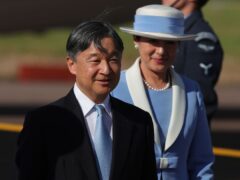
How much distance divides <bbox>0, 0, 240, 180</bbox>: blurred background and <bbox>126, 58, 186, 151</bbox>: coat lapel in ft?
1.14

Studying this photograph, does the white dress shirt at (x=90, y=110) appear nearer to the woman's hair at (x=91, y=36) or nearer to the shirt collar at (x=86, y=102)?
the shirt collar at (x=86, y=102)

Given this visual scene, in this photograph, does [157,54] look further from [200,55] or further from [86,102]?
[200,55]

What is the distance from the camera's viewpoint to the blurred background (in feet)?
35.6

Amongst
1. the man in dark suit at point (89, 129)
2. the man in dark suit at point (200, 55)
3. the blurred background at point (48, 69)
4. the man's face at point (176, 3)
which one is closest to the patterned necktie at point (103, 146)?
the man in dark suit at point (89, 129)

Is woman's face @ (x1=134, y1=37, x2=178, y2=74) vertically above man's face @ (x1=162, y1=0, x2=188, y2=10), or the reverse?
woman's face @ (x1=134, y1=37, x2=178, y2=74)

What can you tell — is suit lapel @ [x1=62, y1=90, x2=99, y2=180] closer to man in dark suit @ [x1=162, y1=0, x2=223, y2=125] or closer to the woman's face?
the woman's face

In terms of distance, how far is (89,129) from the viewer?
3.72 meters

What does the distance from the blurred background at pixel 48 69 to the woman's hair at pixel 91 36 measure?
0.97ft

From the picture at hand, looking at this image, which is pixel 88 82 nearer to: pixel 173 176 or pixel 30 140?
pixel 30 140

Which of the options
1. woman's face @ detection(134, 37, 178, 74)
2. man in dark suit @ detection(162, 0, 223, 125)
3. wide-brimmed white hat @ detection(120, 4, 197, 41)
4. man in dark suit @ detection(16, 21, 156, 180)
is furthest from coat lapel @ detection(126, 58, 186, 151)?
man in dark suit @ detection(162, 0, 223, 125)

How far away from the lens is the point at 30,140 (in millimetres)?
3633

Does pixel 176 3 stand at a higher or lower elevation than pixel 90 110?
lower

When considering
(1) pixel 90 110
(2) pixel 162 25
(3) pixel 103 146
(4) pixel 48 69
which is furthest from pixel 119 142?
(4) pixel 48 69

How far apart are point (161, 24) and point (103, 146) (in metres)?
1.16
